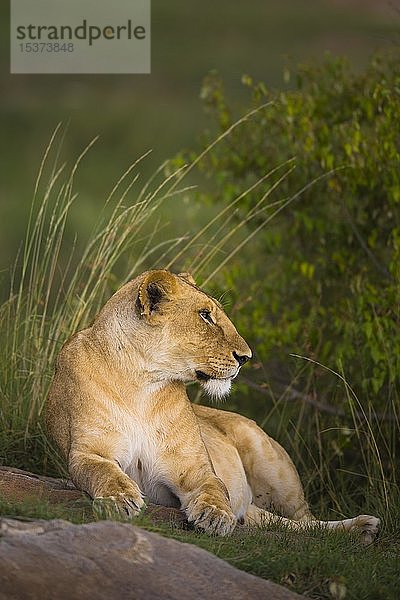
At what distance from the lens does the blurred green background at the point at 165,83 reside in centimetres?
2744

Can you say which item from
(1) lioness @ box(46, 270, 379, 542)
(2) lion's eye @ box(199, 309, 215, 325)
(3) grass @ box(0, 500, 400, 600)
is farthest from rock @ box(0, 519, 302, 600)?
(2) lion's eye @ box(199, 309, 215, 325)

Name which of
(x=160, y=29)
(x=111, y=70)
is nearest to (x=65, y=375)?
(x=111, y=70)

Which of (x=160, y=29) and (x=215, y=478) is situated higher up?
(x=160, y=29)

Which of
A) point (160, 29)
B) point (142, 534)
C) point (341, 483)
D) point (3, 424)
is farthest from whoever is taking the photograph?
point (160, 29)

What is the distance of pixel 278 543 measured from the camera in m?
5.18

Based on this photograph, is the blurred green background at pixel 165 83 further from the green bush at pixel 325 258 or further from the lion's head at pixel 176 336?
the lion's head at pixel 176 336

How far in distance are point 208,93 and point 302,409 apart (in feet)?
6.70

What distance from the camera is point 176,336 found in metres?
5.74

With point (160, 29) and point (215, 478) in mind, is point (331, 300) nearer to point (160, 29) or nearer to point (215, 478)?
point (215, 478)

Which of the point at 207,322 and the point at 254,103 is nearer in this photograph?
the point at 207,322

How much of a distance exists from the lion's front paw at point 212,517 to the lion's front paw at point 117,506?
0.25 m

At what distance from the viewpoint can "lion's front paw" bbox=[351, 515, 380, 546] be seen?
586cm

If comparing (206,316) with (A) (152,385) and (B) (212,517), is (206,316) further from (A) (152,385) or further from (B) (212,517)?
(B) (212,517)

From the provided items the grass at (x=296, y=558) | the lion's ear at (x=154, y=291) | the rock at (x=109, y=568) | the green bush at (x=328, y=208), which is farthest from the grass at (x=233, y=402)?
the lion's ear at (x=154, y=291)
